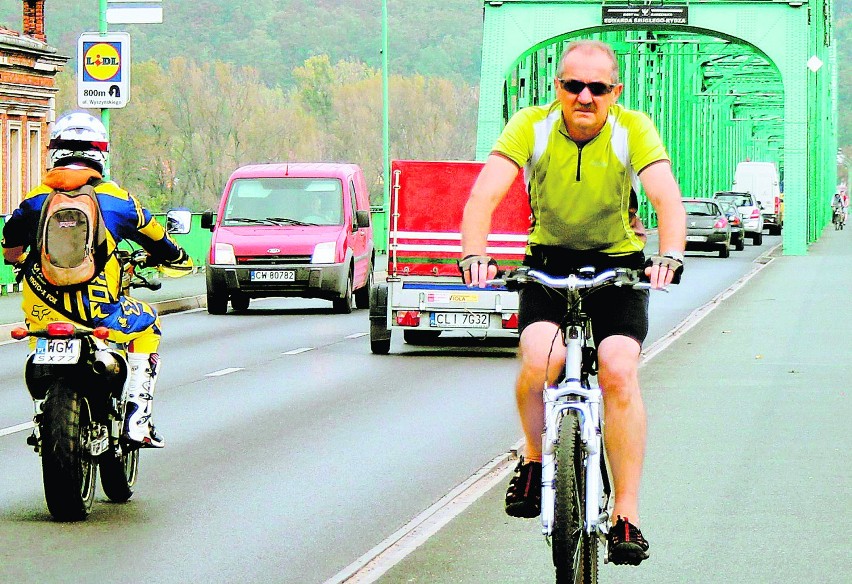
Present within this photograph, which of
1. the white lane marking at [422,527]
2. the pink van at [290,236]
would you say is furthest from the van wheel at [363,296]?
the white lane marking at [422,527]

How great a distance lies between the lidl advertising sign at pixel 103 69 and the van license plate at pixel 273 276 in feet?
9.14

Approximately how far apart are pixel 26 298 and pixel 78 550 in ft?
4.26

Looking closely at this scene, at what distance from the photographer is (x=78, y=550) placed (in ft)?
22.6

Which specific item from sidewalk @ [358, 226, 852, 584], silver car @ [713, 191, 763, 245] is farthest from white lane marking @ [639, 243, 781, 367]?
silver car @ [713, 191, 763, 245]

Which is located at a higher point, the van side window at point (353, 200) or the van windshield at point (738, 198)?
the van windshield at point (738, 198)

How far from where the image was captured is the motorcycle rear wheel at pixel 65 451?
7305 millimetres

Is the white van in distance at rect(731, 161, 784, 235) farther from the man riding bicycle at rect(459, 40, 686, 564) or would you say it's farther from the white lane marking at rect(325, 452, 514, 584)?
the man riding bicycle at rect(459, 40, 686, 564)

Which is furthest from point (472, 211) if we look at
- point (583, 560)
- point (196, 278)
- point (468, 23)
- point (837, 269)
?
point (468, 23)

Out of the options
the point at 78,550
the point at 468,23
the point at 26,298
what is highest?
the point at 468,23

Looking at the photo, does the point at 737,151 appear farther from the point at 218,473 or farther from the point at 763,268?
the point at 218,473

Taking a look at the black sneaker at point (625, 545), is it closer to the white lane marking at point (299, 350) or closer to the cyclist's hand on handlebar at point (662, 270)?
the cyclist's hand on handlebar at point (662, 270)

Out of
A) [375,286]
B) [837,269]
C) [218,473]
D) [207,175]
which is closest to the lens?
[218,473]

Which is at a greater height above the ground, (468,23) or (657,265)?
(468,23)

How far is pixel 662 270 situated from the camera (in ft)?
17.4
